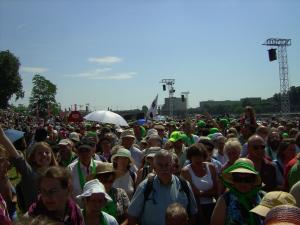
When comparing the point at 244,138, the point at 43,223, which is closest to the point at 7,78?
the point at 244,138

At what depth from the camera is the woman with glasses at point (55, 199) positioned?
3.28 metres

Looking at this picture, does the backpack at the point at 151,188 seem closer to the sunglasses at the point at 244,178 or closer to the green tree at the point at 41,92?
the sunglasses at the point at 244,178

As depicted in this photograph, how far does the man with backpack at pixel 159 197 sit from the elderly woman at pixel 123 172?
1257mm

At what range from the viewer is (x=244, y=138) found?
27.7ft

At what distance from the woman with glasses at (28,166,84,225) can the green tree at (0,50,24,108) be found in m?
74.9

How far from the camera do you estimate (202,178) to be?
5367 mm

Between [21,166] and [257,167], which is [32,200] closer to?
[21,166]

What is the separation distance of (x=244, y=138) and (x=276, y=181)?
311 centimetres

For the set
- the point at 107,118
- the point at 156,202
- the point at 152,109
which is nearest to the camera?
the point at 156,202

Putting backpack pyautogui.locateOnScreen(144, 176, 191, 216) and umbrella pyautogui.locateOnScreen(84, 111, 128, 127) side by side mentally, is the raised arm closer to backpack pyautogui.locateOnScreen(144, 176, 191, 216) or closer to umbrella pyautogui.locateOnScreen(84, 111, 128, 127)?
backpack pyautogui.locateOnScreen(144, 176, 191, 216)

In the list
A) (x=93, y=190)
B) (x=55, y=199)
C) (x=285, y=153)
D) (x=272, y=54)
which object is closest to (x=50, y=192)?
(x=55, y=199)

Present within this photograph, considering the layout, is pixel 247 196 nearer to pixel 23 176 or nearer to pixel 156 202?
pixel 156 202

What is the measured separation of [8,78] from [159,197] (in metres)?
76.9

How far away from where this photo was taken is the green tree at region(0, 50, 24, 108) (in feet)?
245
